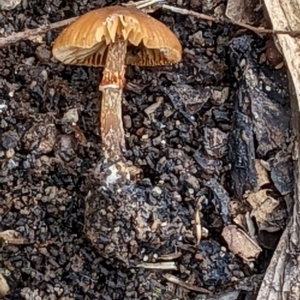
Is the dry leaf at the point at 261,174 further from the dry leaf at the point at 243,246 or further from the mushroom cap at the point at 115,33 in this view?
the mushroom cap at the point at 115,33

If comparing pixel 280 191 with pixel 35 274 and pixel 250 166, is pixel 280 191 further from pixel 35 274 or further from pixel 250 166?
pixel 35 274

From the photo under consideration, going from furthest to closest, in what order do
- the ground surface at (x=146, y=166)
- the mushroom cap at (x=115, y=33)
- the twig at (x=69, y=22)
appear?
1. the twig at (x=69, y=22)
2. the ground surface at (x=146, y=166)
3. the mushroom cap at (x=115, y=33)

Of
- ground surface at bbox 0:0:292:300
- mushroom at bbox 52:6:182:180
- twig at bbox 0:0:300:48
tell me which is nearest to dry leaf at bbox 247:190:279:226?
ground surface at bbox 0:0:292:300

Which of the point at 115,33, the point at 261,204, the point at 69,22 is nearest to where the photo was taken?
the point at 115,33

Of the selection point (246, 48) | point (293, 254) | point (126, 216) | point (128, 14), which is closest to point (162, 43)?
point (128, 14)

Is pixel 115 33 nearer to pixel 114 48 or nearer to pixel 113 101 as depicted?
pixel 114 48

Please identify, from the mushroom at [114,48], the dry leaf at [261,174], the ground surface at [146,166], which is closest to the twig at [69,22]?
the ground surface at [146,166]

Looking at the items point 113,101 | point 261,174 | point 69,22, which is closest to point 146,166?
point 113,101
